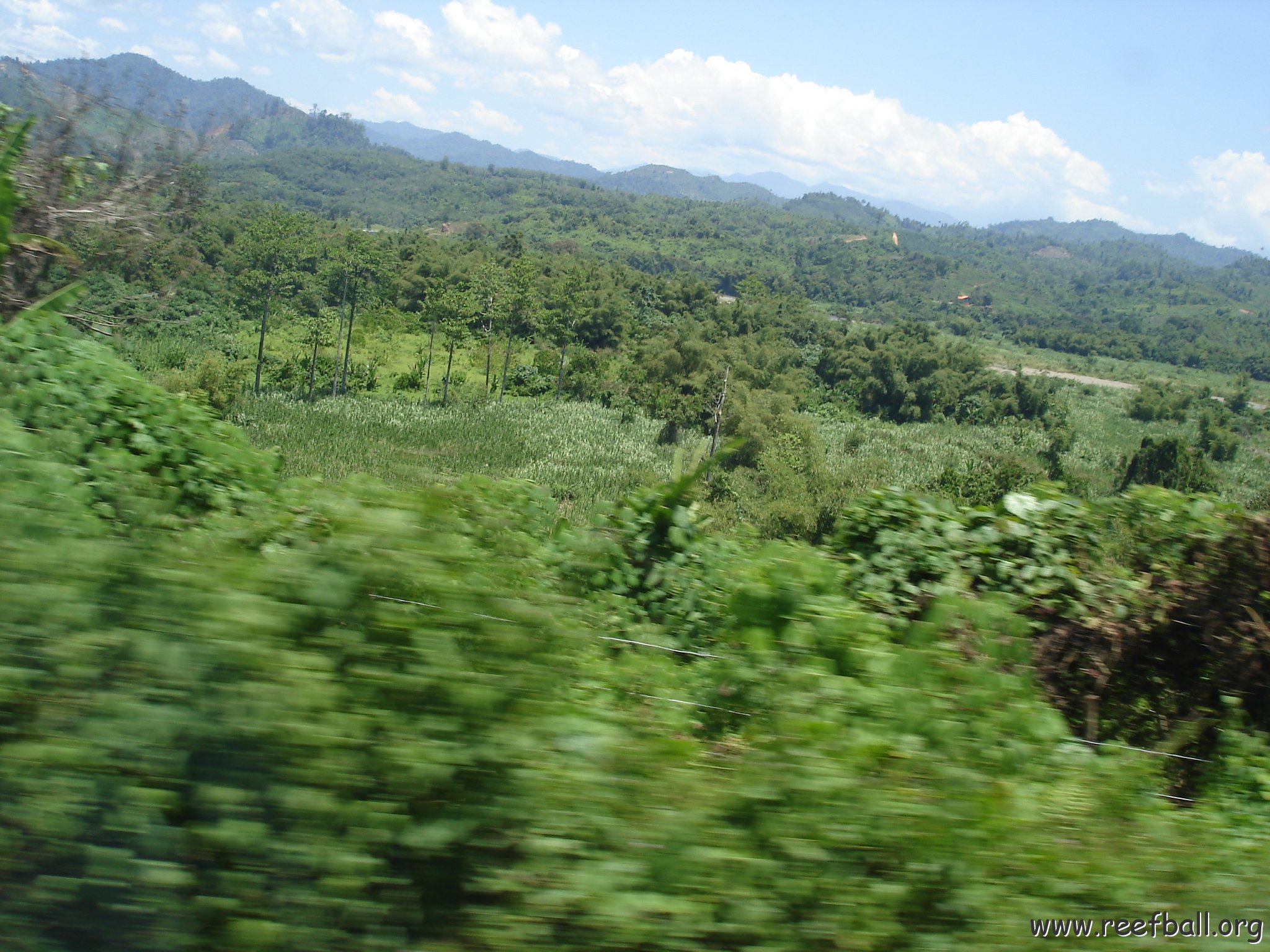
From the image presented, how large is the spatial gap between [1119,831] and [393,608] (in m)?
1.74

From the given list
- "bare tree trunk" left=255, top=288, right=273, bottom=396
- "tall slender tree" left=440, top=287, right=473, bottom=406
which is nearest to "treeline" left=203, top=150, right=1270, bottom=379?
"tall slender tree" left=440, top=287, right=473, bottom=406

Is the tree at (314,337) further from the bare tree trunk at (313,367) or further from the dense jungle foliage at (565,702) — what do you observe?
the dense jungle foliage at (565,702)

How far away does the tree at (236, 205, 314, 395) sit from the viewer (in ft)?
90.1

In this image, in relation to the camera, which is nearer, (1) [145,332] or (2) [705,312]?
(1) [145,332]

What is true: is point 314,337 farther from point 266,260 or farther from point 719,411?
point 719,411

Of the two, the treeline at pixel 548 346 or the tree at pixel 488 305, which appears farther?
the tree at pixel 488 305

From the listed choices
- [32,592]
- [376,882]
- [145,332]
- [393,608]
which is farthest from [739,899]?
[145,332]

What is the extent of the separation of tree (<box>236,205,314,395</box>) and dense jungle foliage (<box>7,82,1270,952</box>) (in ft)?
79.7

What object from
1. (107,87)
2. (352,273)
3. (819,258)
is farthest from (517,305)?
(819,258)

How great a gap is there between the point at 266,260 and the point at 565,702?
30021 millimetres

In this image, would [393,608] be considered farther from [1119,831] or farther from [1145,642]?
[1145,642]

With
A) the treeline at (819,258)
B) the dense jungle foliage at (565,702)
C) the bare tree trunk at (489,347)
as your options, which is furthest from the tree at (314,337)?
the treeline at (819,258)

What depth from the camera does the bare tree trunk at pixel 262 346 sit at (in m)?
26.8

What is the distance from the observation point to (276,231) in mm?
28062
